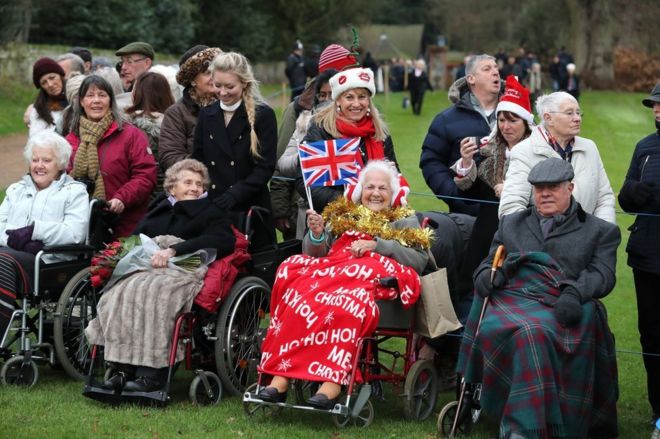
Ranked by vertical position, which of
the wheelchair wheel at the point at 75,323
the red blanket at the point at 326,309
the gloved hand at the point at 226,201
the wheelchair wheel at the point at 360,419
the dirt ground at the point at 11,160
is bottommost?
the dirt ground at the point at 11,160

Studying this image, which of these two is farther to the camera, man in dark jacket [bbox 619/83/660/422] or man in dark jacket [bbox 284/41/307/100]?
man in dark jacket [bbox 284/41/307/100]

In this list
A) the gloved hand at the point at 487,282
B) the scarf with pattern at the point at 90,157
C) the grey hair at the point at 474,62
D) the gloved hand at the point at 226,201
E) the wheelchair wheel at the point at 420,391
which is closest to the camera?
the gloved hand at the point at 487,282

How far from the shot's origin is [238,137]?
8945 millimetres

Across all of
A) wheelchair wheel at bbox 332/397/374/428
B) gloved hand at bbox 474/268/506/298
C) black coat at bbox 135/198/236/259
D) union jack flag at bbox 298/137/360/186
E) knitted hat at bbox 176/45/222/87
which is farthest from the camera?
knitted hat at bbox 176/45/222/87

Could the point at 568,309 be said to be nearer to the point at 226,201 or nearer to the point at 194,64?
the point at 226,201

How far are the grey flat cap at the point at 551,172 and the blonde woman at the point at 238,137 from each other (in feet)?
7.98

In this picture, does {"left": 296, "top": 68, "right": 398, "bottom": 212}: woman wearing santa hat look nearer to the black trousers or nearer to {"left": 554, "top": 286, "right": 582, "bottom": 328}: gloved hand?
the black trousers

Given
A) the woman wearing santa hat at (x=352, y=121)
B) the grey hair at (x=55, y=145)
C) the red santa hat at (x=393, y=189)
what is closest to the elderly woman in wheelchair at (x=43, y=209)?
the grey hair at (x=55, y=145)

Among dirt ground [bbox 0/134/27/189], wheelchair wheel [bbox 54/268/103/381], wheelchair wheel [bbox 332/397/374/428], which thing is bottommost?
dirt ground [bbox 0/134/27/189]

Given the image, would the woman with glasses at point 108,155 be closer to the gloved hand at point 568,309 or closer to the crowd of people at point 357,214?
the crowd of people at point 357,214

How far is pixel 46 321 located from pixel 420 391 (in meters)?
2.75

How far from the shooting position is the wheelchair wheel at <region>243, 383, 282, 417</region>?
25.1 feet

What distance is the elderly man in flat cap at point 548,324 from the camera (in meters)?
6.76

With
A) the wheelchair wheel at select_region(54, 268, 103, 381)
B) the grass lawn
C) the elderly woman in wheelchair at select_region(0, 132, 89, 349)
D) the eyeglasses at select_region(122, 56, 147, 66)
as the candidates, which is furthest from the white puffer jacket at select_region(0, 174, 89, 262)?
the eyeglasses at select_region(122, 56, 147, 66)
